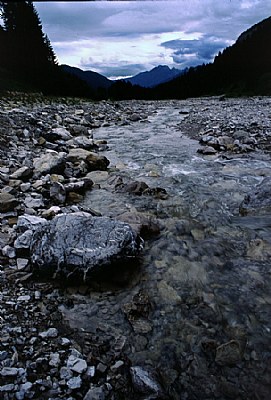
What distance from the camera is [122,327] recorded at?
370 centimetres

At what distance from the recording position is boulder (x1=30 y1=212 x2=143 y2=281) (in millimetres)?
4242

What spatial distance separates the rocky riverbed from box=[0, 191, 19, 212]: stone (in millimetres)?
25

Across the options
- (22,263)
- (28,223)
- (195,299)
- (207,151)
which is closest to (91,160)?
(207,151)

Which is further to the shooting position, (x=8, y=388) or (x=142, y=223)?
(x=142, y=223)

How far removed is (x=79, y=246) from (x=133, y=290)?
995mm

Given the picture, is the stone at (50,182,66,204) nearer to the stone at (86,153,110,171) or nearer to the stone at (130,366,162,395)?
the stone at (86,153,110,171)

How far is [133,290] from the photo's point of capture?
Result: 14.2 feet

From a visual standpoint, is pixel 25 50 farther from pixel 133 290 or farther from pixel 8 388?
pixel 8 388

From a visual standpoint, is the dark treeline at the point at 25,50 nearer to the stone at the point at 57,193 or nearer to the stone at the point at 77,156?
the stone at the point at 77,156

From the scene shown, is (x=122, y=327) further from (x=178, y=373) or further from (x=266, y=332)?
(x=266, y=332)

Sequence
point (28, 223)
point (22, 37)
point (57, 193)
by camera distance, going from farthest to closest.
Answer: point (22, 37), point (57, 193), point (28, 223)

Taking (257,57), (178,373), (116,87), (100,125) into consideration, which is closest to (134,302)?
(178,373)

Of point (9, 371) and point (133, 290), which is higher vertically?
point (9, 371)

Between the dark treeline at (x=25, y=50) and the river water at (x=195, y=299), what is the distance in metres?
30.9
